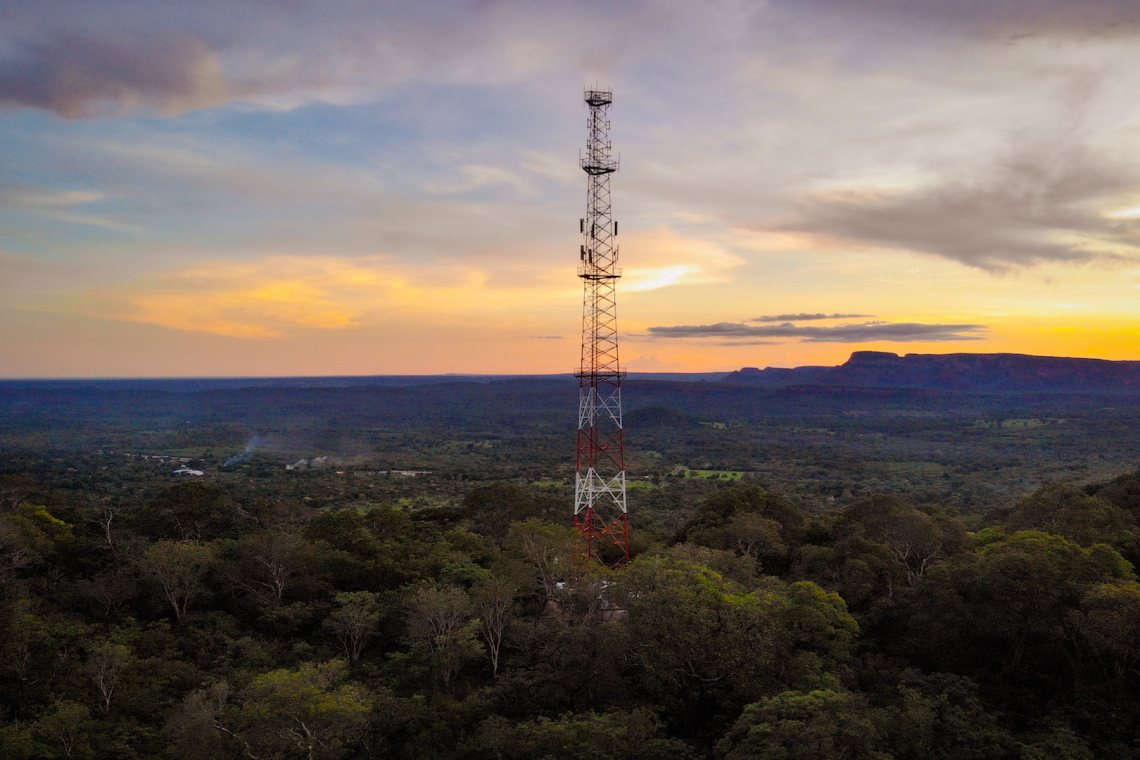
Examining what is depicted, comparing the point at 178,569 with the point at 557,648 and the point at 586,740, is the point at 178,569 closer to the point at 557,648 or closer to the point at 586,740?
the point at 557,648

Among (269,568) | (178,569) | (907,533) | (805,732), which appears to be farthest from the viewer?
(907,533)

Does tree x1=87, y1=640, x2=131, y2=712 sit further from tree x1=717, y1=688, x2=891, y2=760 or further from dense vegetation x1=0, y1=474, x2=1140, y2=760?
tree x1=717, y1=688, x2=891, y2=760

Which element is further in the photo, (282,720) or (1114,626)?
(1114,626)

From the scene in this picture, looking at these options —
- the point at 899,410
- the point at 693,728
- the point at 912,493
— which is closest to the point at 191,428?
the point at 912,493

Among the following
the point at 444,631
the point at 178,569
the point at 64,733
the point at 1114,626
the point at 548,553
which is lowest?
the point at 64,733

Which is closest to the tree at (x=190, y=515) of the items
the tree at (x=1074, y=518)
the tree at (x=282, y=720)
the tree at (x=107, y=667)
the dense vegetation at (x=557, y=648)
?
the dense vegetation at (x=557, y=648)

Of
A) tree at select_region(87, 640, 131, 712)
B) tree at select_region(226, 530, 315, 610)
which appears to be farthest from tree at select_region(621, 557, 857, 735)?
tree at select_region(87, 640, 131, 712)

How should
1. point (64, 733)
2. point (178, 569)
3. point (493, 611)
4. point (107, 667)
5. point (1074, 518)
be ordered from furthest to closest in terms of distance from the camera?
point (1074, 518) < point (178, 569) < point (493, 611) < point (107, 667) < point (64, 733)

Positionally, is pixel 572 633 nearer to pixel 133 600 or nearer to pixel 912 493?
pixel 133 600

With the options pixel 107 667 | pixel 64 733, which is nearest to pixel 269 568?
pixel 107 667
